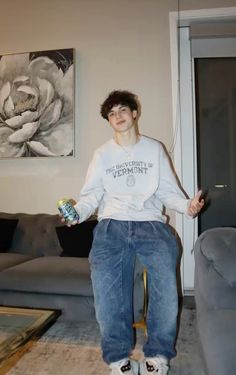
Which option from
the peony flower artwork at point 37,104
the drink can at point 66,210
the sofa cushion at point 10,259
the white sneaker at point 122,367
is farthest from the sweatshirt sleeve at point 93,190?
the peony flower artwork at point 37,104

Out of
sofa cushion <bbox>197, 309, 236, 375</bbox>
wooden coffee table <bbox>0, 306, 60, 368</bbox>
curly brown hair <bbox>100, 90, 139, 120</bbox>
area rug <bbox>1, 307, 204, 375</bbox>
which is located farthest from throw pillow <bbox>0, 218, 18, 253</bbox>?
sofa cushion <bbox>197, 309, 236, 375</bbox>

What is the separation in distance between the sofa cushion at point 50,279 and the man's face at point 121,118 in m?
0.90

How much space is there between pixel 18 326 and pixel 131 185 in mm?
834

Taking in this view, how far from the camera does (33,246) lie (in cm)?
269

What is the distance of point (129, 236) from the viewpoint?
1.65 meters

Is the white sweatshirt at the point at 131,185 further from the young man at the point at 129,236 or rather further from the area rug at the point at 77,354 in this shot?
the area rug at the point at 77,354

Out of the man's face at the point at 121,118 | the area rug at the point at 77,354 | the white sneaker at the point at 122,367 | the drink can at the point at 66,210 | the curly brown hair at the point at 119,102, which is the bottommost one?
the area rug at the point at 77,354

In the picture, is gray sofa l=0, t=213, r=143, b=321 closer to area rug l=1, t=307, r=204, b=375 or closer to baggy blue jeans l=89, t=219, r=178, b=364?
area rug l=1, t=307, r=204, b=375

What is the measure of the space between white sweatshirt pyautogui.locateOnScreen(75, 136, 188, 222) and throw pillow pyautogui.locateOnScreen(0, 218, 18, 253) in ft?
3.76

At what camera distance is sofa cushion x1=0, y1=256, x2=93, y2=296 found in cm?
202

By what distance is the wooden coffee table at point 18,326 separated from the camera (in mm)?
1322

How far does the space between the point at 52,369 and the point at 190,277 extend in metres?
1.54

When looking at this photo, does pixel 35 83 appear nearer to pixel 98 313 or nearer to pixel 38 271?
pixel 38 271

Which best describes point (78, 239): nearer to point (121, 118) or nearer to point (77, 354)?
point (77, 354)
